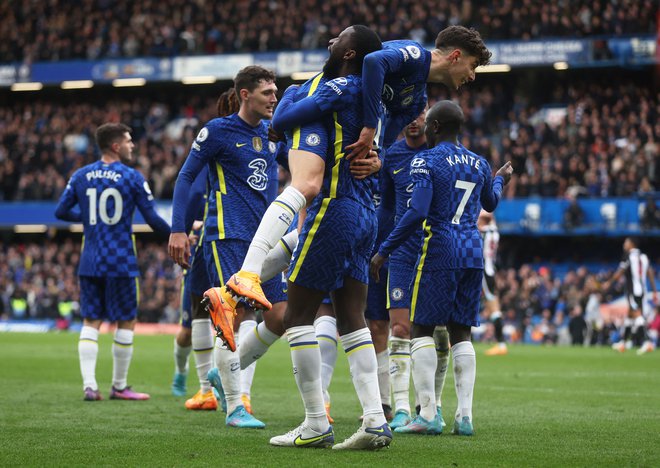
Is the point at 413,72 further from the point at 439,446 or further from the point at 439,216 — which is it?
the point at 439,446

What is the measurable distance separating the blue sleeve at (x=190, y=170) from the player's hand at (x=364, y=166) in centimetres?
191

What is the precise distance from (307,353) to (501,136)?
2856 centimetres

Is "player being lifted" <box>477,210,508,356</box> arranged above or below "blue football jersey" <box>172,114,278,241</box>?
below

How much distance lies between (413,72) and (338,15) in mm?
32285

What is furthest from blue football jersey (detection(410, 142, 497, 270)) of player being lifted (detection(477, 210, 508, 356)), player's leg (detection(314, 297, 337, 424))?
player being lifted (detection(477, 210, 508, 356))

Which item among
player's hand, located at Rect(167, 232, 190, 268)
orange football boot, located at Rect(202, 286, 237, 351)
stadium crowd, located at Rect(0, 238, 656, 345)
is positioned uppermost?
player's hand, located at Rect(167, 232, 190, 268)

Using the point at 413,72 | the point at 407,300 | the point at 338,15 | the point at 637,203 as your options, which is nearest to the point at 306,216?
the point at 413,72

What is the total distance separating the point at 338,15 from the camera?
3681cm

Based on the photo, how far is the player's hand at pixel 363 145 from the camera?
523cm

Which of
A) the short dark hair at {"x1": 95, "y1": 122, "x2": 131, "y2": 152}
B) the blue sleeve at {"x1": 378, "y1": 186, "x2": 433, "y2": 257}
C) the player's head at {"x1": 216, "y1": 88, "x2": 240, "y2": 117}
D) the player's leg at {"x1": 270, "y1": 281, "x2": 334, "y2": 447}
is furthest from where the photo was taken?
the short dark hair at {"x1": 95, "y1": 122, "x2": 131, "y2": 152}

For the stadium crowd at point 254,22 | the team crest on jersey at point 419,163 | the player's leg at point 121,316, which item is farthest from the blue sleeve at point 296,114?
the stadium crowd at point 254,22

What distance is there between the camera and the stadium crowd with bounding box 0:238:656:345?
2591 centimetres

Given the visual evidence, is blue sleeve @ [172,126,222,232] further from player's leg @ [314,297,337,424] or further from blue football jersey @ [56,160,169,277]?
blue football jersey @ [56,160,169,277]

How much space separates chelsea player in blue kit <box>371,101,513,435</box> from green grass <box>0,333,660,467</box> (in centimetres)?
42
